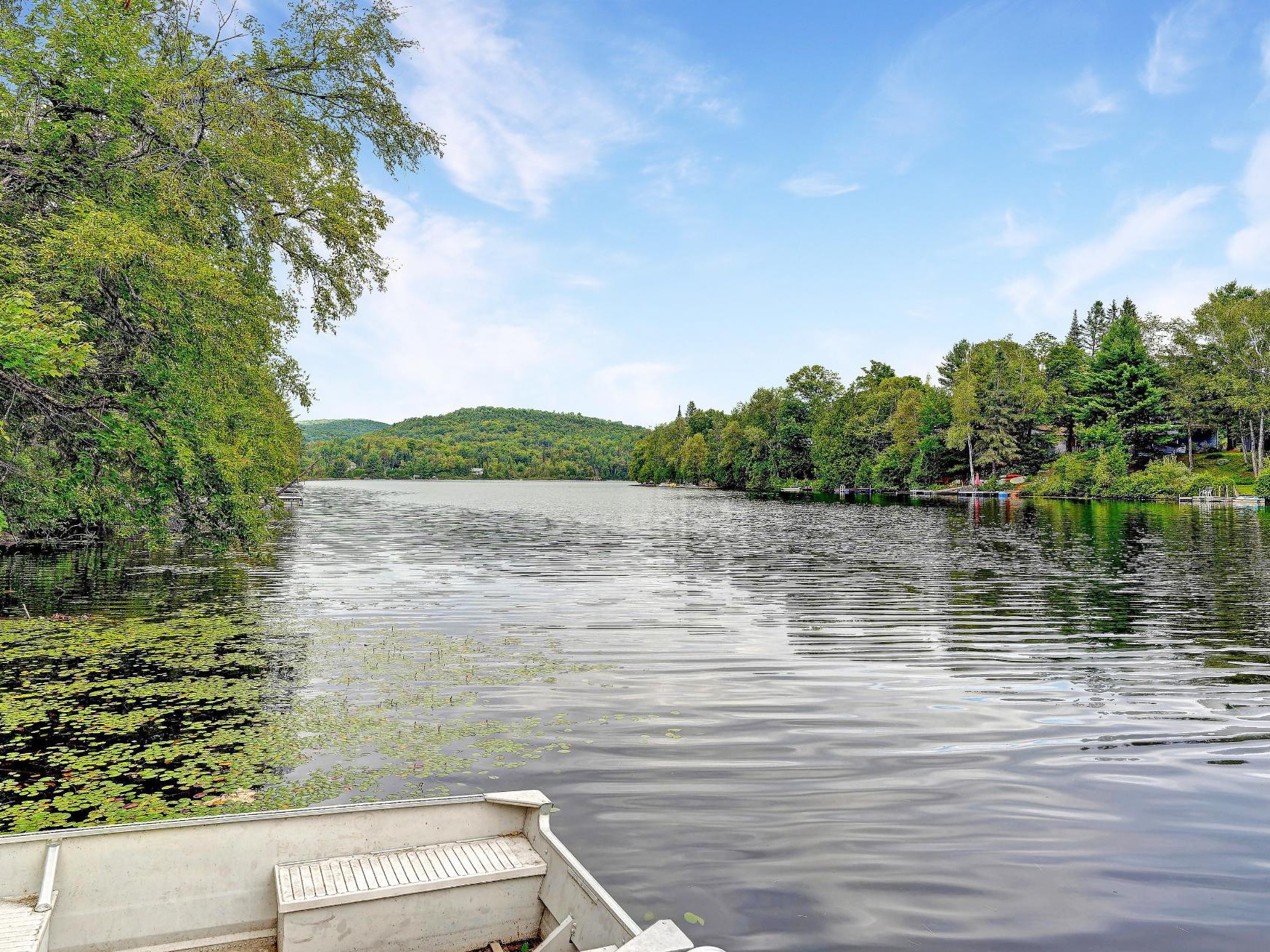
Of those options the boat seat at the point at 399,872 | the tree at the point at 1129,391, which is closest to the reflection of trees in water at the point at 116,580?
the boat seat at the point at 399,872

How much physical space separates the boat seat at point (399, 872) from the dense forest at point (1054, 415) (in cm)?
9031

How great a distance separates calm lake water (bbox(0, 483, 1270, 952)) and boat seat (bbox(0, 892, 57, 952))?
3.52m

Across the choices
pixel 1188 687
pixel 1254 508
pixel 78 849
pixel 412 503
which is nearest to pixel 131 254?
pixel 78 849

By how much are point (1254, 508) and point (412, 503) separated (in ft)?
307

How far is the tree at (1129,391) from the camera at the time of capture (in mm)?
90312

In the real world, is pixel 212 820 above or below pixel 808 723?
above

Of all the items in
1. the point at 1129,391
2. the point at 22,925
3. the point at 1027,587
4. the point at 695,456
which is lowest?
the point at 1027,587

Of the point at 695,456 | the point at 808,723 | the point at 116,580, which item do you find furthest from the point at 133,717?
the point at 695,456

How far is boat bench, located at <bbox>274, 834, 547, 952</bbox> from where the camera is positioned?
18.0ft

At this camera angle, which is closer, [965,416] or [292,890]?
[292,890]

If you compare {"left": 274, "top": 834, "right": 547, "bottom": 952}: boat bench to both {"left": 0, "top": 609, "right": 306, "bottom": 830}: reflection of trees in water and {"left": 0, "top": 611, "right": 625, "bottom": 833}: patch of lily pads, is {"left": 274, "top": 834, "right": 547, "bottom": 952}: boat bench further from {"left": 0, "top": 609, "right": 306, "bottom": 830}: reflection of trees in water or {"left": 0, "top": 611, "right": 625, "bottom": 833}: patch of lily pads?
{"left": 0, "top": 609, "right": 306, "bottom": 830}: reflection of trees in water

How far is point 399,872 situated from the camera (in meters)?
5.95

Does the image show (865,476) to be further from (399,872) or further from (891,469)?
(399,872)

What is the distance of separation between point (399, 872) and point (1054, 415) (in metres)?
125
